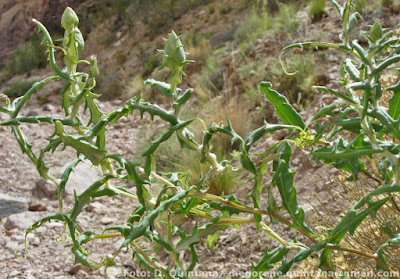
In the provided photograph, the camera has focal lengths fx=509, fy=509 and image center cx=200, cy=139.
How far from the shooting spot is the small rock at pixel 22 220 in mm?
4184

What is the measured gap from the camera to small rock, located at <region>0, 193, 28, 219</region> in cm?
447

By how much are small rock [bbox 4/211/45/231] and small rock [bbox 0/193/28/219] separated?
0.46ft

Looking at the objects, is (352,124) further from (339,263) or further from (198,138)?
(198,138)

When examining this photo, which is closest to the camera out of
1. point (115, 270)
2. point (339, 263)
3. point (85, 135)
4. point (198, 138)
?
point (85, 135)

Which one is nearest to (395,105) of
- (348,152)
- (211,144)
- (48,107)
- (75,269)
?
(348,152)

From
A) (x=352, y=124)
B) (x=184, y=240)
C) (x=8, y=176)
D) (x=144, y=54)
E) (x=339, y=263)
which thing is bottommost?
(x=144, y=54)

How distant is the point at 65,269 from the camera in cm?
357

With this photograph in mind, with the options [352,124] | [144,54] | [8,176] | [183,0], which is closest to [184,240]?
[352,124]

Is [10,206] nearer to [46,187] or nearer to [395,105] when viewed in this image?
[46,187]

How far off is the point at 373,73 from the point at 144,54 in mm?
9173

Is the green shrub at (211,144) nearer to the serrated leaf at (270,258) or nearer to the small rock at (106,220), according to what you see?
the serrated leaf at (270,258)

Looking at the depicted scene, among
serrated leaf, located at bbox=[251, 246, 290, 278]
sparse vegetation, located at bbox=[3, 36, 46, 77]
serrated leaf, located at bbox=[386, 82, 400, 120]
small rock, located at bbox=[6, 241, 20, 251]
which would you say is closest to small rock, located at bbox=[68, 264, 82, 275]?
small rock, located at bbox=[6, 241, 20, 251]

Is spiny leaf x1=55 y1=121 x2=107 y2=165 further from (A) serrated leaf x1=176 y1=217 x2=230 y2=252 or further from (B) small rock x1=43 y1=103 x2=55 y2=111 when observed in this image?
(B) small rock x1=43 y1=103 x2=55 y2=111

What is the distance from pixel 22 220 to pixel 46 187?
1.94ft
